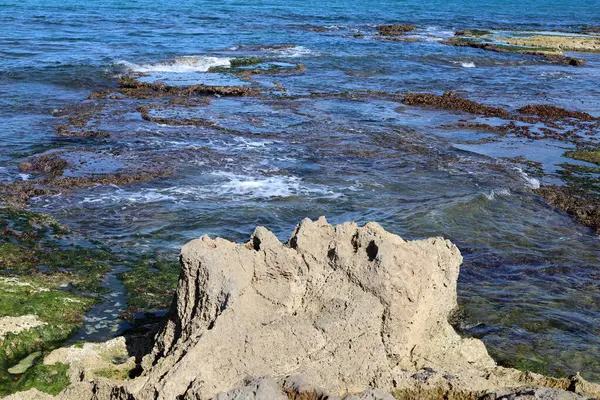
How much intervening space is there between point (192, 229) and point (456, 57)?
3922 centimetres

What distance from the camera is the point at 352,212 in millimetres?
19375

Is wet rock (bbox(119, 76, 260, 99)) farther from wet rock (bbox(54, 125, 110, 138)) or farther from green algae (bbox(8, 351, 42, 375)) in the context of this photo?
green algae (bbox(8, 351, 42, 375))

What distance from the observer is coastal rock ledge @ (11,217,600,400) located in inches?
325

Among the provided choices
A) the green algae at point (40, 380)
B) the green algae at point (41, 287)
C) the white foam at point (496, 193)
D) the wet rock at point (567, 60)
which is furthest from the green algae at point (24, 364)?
the wet rock at point (567, 60)

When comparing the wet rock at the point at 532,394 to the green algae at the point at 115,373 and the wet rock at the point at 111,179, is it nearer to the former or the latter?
the green algae at the point at 115,373

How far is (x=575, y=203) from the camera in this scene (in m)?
20.7

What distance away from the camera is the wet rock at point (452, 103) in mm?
32906

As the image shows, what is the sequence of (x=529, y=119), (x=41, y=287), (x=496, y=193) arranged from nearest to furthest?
(x=41, y=287), (x=496, y=193), (x=529, y=119)

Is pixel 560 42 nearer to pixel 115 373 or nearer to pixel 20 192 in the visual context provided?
pixel 20 192

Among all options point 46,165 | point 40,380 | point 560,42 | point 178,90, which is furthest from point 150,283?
point 560,42

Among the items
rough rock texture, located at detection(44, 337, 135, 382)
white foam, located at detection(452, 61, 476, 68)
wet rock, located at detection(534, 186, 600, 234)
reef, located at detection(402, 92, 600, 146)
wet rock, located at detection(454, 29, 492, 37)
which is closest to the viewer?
rough rock texture, located at detection(44, 337, 135, 382)

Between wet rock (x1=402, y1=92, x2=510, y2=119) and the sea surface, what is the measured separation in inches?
48.7

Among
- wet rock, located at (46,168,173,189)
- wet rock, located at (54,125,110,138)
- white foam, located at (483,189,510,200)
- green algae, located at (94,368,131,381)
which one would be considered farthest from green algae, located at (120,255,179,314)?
wet rock, located at (54,125,110,138)

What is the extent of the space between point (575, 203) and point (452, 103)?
14546mm
